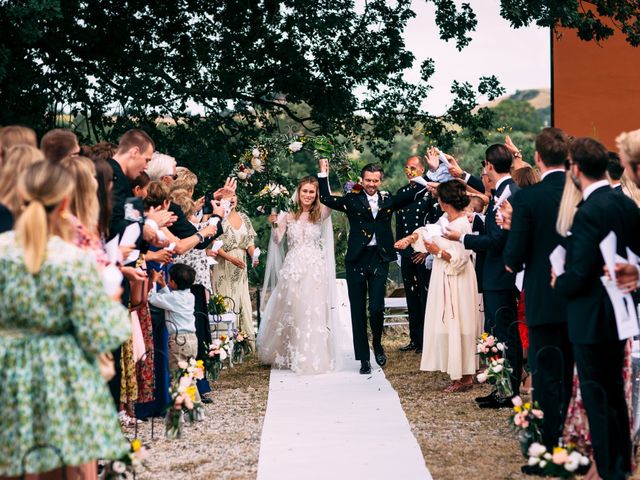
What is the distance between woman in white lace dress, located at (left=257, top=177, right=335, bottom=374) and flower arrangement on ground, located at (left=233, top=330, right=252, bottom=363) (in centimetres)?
17

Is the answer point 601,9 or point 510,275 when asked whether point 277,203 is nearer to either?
point 510,275

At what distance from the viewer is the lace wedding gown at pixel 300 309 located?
34.9ft

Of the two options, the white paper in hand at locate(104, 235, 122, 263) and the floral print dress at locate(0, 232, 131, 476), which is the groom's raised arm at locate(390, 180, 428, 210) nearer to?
the white paper in hand at locate(104, 235, 122, 263)

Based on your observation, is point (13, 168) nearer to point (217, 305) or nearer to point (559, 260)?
point (559, 260)

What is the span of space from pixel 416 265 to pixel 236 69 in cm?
436

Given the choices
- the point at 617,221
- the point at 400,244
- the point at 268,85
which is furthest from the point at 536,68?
the point at 617,221

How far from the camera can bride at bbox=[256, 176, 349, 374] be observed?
10.6m

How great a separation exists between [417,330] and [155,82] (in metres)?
5.02

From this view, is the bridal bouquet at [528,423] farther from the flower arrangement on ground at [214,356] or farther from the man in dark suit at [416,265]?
the man in dark suit at [416,265]

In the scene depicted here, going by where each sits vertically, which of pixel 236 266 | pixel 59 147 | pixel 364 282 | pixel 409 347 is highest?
pixel 59 147

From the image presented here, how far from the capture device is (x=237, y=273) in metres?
12.2

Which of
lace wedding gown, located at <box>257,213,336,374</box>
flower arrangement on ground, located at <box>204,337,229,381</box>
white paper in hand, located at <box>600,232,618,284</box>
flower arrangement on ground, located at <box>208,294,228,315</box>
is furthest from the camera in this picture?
flower arrangement on ground, located at <box>208,294,228,315</box>

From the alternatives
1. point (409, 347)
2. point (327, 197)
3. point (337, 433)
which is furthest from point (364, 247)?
point (337, 433)

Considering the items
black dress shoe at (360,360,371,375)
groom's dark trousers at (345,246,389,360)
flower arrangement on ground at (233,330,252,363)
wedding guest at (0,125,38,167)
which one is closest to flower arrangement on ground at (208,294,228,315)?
flower arrangement on ground at (233,330,252,363)
